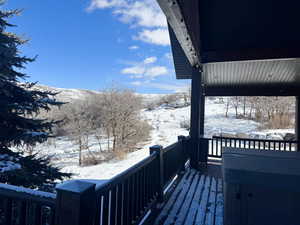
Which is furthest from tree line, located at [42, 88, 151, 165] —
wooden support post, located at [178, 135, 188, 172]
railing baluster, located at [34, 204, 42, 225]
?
railing baluster, located at [34, 204, 42, 225]

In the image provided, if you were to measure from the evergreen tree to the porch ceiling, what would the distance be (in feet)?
13.1

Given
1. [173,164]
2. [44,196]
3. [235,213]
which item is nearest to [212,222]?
[235,213]

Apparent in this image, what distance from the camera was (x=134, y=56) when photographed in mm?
26219

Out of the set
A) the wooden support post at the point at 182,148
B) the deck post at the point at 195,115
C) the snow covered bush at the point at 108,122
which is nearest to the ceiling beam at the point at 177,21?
the deck post at the point at 195,115

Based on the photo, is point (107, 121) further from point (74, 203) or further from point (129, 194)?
point (74, 203)

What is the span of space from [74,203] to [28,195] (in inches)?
18.1

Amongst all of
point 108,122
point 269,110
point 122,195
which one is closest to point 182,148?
point 122,195

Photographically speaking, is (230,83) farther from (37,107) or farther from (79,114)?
(79,114)

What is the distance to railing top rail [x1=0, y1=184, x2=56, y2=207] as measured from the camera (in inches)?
51.9

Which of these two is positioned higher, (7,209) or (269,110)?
(269,110)

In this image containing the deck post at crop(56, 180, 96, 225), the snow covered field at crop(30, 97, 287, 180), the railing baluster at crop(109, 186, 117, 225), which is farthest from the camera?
the snow covered field at crop(30, 97, 287, 180)

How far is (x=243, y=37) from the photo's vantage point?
416 cm

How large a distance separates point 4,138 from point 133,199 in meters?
4.08

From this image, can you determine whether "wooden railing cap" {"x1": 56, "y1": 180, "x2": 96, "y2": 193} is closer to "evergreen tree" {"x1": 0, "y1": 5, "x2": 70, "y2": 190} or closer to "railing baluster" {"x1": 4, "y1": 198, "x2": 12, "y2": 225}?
"railing baluster" {"x1": 4, "y1": 198, "x2": 12, "y2": 225}
